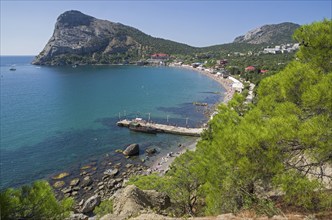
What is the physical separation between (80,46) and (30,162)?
168828 millimetres

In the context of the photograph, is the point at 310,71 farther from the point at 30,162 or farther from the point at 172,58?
the point at 172,58

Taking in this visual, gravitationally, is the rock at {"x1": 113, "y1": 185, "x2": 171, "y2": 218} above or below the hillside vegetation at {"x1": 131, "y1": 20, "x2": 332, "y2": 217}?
below

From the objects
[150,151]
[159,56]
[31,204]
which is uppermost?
[159,56]

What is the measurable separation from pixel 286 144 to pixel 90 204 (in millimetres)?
22052

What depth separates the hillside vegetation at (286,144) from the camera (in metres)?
9.09

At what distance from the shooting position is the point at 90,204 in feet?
86.3

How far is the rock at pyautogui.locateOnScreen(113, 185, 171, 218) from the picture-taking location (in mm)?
13598

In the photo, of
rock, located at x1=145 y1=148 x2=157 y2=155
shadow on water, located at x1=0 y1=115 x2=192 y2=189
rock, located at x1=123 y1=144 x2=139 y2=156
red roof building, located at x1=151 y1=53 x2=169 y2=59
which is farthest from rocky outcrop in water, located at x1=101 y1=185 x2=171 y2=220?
red roof building, located at x1=151 y1=53 x2=169 y2=59

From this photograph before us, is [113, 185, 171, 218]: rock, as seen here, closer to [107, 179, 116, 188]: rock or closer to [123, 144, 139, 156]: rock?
[107, 179, 116, 188]: rock

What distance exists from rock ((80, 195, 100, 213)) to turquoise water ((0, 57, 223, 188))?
8769mm

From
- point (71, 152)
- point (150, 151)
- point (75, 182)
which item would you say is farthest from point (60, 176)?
point (150, 151)

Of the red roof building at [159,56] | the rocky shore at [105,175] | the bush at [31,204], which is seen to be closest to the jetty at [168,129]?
the rocky shore at [105,175]

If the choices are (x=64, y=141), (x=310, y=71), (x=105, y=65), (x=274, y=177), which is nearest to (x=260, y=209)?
(x=274, y=177)

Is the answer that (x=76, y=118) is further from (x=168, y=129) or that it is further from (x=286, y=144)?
(x=286, y=144)
